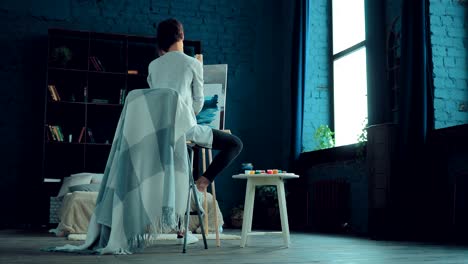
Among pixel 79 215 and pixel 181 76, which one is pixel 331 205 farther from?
pixel 181 76

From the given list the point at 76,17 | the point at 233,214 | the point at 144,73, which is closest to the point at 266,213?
the point at 233,214

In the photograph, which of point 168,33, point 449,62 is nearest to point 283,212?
point 168,33

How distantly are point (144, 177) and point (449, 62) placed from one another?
9.84 ft

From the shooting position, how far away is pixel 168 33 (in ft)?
11.1

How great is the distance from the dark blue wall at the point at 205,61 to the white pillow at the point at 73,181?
0.59m

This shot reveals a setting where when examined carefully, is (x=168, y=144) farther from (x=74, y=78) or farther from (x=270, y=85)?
(x=270, y=85)

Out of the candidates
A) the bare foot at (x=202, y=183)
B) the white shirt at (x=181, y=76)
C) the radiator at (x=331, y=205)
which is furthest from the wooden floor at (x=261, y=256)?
the radiator at (x=331, y=205)

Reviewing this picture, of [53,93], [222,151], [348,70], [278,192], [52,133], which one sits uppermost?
[348,70]

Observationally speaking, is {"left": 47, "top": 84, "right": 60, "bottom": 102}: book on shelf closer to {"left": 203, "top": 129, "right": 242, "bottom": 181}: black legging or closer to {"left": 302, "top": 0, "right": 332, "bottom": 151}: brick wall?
{"left": 302, "top": 0, "right": 332, "bottom": 151}: brick wall

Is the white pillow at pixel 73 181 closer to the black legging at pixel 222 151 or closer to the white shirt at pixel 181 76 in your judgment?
the white shirt at pixel 181 76

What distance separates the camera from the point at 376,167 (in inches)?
187

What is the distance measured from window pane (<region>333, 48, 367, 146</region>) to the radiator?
1.91 feet

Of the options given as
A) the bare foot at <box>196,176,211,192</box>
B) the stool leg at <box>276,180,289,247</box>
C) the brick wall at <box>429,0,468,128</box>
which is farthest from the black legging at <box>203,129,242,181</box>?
the brick wall at <box>429,0,468,128</box>

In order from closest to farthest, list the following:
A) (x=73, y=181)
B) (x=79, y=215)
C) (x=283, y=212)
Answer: (x=283, y=212)
(x=79, y=215)
(x=73, y=181)
